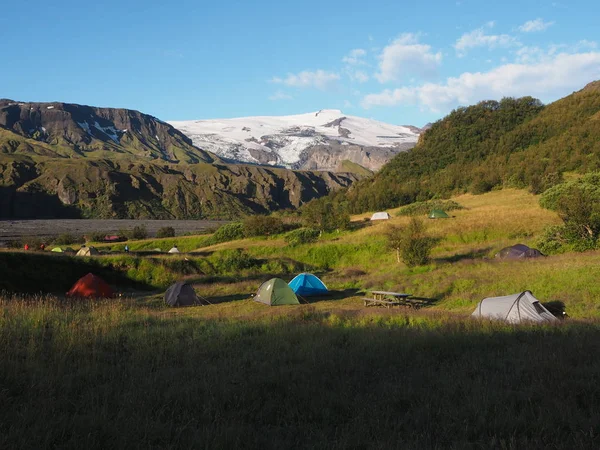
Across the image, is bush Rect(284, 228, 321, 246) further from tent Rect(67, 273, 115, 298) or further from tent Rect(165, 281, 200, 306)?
tent Rect(67, 273, 115, 298)

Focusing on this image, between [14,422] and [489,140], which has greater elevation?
[489,140]

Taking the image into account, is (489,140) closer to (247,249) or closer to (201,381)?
(247,249)

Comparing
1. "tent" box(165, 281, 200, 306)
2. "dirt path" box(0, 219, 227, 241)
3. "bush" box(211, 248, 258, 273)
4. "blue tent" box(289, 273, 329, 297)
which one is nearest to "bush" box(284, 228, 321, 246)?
"bush" box(211, 248, 258, 273)

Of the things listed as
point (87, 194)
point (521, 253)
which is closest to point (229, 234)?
point (521, 253)

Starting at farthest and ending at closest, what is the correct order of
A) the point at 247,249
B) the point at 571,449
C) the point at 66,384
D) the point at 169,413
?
1. the point at 247,249
2. the point at 66,384
3. the point at 169,413
4. the point at 571,449

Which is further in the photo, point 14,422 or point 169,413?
point 169,413

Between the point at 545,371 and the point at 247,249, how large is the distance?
116ft

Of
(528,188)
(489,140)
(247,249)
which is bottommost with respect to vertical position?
(247,249)

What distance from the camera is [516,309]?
1405 centimetres

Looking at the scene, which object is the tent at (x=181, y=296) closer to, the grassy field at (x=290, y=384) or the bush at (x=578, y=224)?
the grassy field at (x=290, y=384)

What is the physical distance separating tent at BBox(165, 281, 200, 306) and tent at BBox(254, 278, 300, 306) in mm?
3143

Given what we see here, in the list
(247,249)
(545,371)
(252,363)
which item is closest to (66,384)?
(252,363)

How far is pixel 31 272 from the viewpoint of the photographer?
25.0 m

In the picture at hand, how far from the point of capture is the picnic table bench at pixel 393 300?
19502mm
